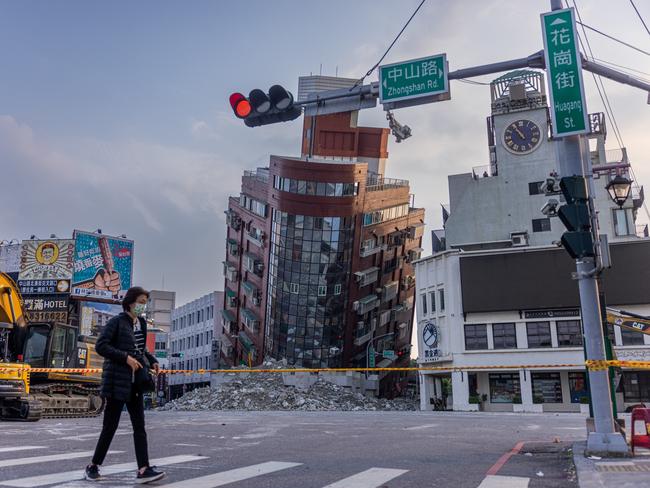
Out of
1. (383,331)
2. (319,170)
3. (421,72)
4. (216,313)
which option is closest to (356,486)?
(421,72)

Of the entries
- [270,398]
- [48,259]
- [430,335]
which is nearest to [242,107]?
[270,398]

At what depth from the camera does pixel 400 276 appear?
8281 cm

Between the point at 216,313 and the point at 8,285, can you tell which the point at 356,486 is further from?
the point at 216,313

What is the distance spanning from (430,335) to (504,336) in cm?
587

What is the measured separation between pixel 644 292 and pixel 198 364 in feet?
224

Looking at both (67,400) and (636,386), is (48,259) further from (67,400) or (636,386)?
(636,386)

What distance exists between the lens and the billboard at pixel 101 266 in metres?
59.5

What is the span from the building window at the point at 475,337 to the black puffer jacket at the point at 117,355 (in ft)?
147

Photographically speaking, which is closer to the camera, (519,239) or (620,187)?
(620,187)

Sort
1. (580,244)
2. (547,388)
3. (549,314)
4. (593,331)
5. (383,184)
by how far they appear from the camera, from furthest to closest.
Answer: (383,184), (549,314), (547,388), (593,331), (580,244)

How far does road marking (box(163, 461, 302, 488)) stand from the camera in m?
6.13

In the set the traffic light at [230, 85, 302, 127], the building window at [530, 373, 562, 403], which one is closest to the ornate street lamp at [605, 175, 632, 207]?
the traffic light at [230, 85, 302, 127]

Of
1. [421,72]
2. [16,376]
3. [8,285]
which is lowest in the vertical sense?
[16,376]

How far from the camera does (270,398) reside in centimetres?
4881
